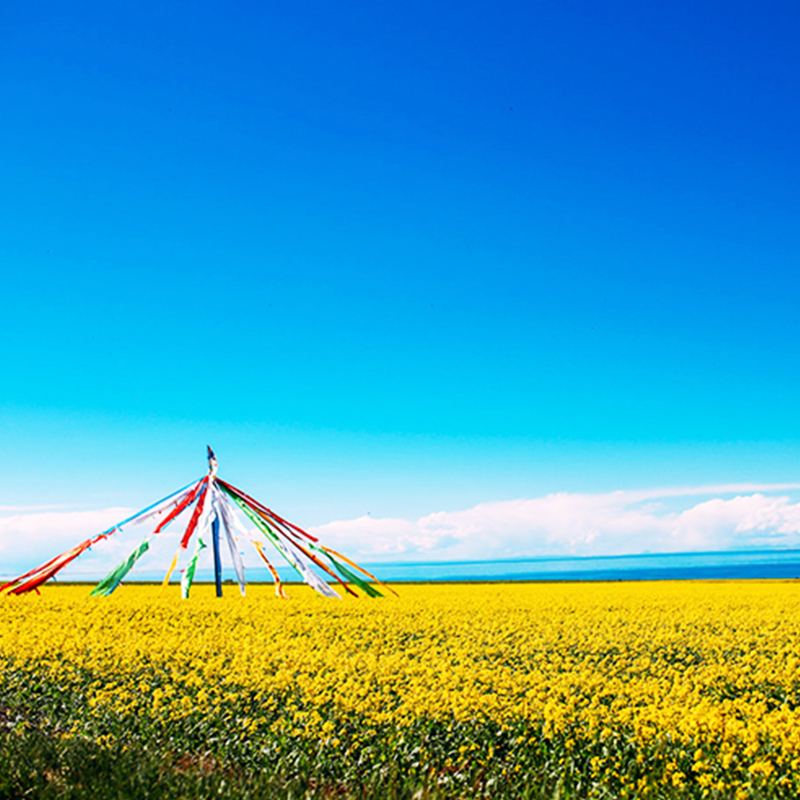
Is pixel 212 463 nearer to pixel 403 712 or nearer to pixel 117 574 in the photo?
pixel 117 574

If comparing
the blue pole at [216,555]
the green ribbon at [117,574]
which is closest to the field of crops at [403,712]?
the green ribbon at [117,574]

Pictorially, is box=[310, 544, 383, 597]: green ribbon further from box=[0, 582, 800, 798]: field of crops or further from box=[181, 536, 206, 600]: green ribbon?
box=[0, 582, 800, 798]: field of crops

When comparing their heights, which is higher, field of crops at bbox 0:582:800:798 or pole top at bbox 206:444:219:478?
pole top at bbox 206:444:219:478

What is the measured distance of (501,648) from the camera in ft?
39.5

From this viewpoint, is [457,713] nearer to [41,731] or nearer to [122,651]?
[41,731]

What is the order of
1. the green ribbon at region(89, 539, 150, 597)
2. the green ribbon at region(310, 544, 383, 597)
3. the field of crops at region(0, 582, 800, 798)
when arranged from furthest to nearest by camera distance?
the green ribbon at region(310, 544, 383, 597) < the green ribbon at region(89, 539, 150, 597) < the field of crops at region(0, 582, 800, 798)

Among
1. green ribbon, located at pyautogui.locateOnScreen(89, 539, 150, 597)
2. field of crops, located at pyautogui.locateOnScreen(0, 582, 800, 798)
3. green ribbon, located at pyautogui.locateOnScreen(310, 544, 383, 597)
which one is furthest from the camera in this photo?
green ribbon, located at pyautogui.locateOnScreen(310, 544, 383, 597)

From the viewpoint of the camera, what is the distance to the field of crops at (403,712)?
21.3 feet

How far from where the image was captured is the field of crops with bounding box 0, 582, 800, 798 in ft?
21.3

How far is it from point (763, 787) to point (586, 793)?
1696 millimetres

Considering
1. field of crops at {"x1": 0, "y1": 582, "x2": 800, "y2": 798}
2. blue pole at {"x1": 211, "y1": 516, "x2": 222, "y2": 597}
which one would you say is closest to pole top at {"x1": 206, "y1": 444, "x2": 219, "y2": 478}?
blue pole at {"x1": 211, "y1": 516, "x2": 222, "y2": 597}

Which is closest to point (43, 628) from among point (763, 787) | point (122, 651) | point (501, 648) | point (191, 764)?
point (122, 651)

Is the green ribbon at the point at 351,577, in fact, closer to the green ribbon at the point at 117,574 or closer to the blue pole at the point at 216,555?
the blue pole at the point at 216,555

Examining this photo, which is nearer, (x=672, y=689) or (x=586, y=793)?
(x=586, y=793)
